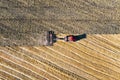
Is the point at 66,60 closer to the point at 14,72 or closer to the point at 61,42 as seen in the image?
the point at 61,42

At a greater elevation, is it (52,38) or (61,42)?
(52,38)

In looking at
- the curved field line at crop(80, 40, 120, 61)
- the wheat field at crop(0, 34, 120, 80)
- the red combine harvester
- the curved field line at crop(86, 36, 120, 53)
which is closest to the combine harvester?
the red combine harvester

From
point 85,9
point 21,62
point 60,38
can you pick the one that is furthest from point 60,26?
point 21,62

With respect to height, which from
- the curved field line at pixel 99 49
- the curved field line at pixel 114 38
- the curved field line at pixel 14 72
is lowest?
the curved field line at pixel 14 72

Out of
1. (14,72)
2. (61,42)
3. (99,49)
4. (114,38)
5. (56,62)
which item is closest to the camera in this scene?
(14,72)

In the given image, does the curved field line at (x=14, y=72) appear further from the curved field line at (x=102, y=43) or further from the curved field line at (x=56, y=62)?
the curved field line at (x=102, y=43)

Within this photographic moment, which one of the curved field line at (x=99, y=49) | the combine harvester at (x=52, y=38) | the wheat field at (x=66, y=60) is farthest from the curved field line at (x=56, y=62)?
the curved field line at (x=99, y=49)

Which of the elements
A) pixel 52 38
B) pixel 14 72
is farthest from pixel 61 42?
pixel 14 72

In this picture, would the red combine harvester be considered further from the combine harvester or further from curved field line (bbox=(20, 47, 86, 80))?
curved field line (bbox=(20, 47, 86, 80))
